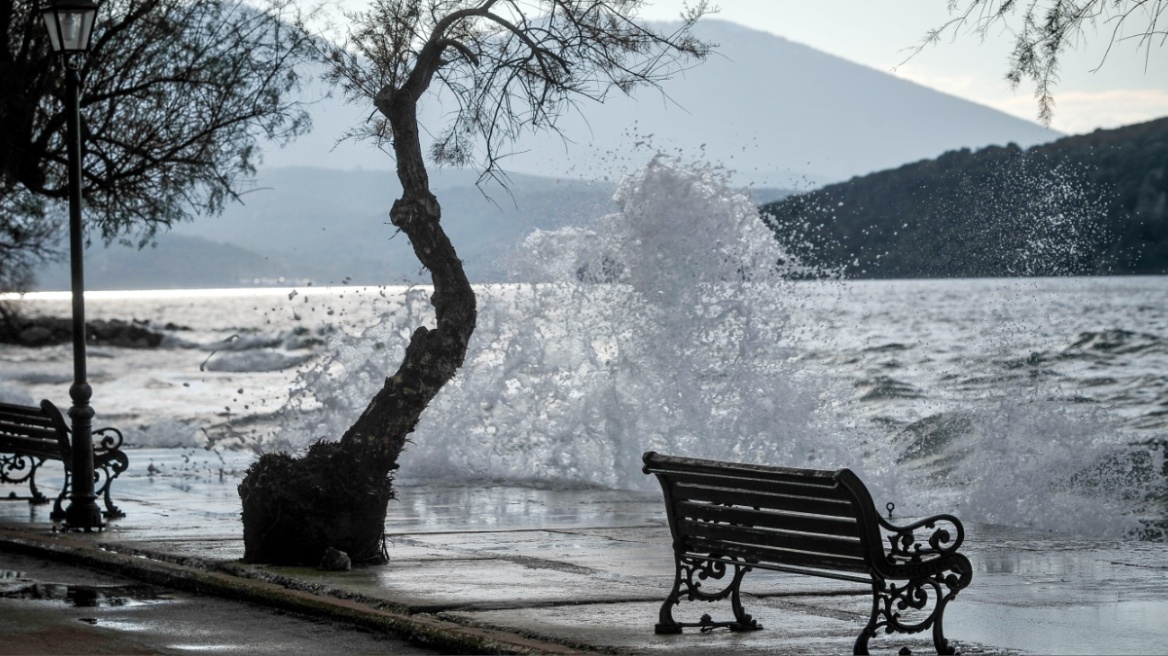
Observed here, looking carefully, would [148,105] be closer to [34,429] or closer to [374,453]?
[34,429]

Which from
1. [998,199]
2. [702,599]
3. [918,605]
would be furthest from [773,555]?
[998,199]

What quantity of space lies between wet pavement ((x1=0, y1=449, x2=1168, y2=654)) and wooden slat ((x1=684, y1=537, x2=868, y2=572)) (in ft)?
1.11

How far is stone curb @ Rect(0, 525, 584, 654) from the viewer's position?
258 inches

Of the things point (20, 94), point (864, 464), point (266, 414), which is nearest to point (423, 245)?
point (20, 94)

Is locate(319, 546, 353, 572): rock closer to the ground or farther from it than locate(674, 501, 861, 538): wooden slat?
closer to the ground

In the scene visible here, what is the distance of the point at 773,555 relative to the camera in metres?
6.50

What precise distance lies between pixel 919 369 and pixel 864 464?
25640 mm

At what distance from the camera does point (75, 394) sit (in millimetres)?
10984

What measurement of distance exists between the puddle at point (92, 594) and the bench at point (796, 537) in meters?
3.05

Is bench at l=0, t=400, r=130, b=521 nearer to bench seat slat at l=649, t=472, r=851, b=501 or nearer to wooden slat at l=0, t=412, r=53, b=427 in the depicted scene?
wooden slat at l=0, t=412, r=53, b=427

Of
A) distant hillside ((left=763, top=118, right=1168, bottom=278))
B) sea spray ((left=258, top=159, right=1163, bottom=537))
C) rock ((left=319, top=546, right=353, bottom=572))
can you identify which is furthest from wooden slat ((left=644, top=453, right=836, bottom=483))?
distant hillside ((left=763, top=118, right=1168, bottom=278))

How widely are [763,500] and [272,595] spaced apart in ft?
9.37

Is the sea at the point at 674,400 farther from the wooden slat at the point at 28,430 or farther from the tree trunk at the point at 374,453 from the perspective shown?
the tree trunk at the point at 374,453

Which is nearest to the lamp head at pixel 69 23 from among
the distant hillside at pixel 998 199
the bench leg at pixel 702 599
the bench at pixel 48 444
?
the bench at pixel 48 444
